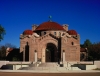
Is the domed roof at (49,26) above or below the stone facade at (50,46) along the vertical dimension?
above

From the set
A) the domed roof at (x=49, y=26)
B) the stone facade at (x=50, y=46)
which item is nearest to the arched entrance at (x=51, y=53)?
the stone facade at (x=50, y=46)

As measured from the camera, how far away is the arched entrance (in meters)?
58.1

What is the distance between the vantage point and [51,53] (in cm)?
5891

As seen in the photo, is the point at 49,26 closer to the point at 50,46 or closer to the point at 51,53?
the point at 50,46

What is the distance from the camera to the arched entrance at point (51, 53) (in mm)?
58125

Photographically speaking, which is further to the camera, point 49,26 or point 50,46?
point 49,26

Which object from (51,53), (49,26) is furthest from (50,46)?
(49,26)

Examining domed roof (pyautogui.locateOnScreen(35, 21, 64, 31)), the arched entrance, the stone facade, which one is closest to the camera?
the stone facade

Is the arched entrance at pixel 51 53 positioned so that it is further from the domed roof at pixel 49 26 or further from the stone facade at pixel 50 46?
the domed roof at pixel 49 26

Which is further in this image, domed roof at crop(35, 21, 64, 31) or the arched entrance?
domed roof at crop(35, 21, 64, 31)

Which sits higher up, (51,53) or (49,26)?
(49,26)

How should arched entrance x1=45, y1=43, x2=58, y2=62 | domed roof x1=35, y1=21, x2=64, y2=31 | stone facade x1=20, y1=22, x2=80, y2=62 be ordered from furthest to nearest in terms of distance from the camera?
domed roof x1=35, y1=21, x2=64, y2=31 < arched entrance x1=45, y1=43, x2=58, y2=62 < stone facade x1=20, y1=22, x2=80, y2=62

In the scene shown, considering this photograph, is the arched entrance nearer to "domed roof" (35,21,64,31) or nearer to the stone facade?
the stone facade

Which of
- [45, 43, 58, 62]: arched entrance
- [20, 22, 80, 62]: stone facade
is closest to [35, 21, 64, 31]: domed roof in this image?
[20, 22, 80, 62]: stone facade
